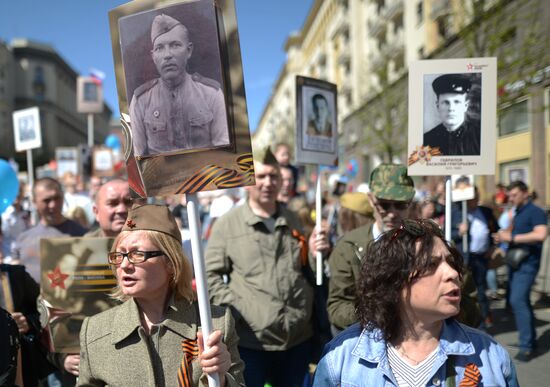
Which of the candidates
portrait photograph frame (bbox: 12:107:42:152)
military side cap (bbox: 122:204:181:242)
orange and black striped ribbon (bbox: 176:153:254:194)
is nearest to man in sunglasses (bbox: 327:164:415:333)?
military side cap (bbox: 122:204:181:242)

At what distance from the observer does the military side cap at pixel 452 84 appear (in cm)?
302

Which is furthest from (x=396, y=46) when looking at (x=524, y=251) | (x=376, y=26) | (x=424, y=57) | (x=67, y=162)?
(x=524, y=251)

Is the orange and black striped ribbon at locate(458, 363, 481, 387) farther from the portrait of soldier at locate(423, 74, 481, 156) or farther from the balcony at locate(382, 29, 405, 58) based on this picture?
the balcony at locate(382, 29, 405, 58)

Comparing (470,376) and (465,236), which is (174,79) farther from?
(465,236)

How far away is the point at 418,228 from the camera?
185cm

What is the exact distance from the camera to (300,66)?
63188 mm

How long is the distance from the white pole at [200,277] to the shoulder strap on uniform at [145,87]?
443mm

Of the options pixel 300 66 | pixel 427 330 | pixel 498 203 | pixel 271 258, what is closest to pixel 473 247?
pixel 498 203

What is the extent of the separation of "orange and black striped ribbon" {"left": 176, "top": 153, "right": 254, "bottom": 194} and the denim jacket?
A: 0.73 meters

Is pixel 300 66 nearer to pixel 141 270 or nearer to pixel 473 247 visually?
pixel 473 247

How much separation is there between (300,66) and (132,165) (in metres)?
63.4

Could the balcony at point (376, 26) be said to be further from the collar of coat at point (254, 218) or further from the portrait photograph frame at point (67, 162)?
the collar of coat at point (254, 218)

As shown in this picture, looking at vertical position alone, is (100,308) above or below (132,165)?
below

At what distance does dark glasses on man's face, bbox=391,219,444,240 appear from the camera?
6.03 ft
